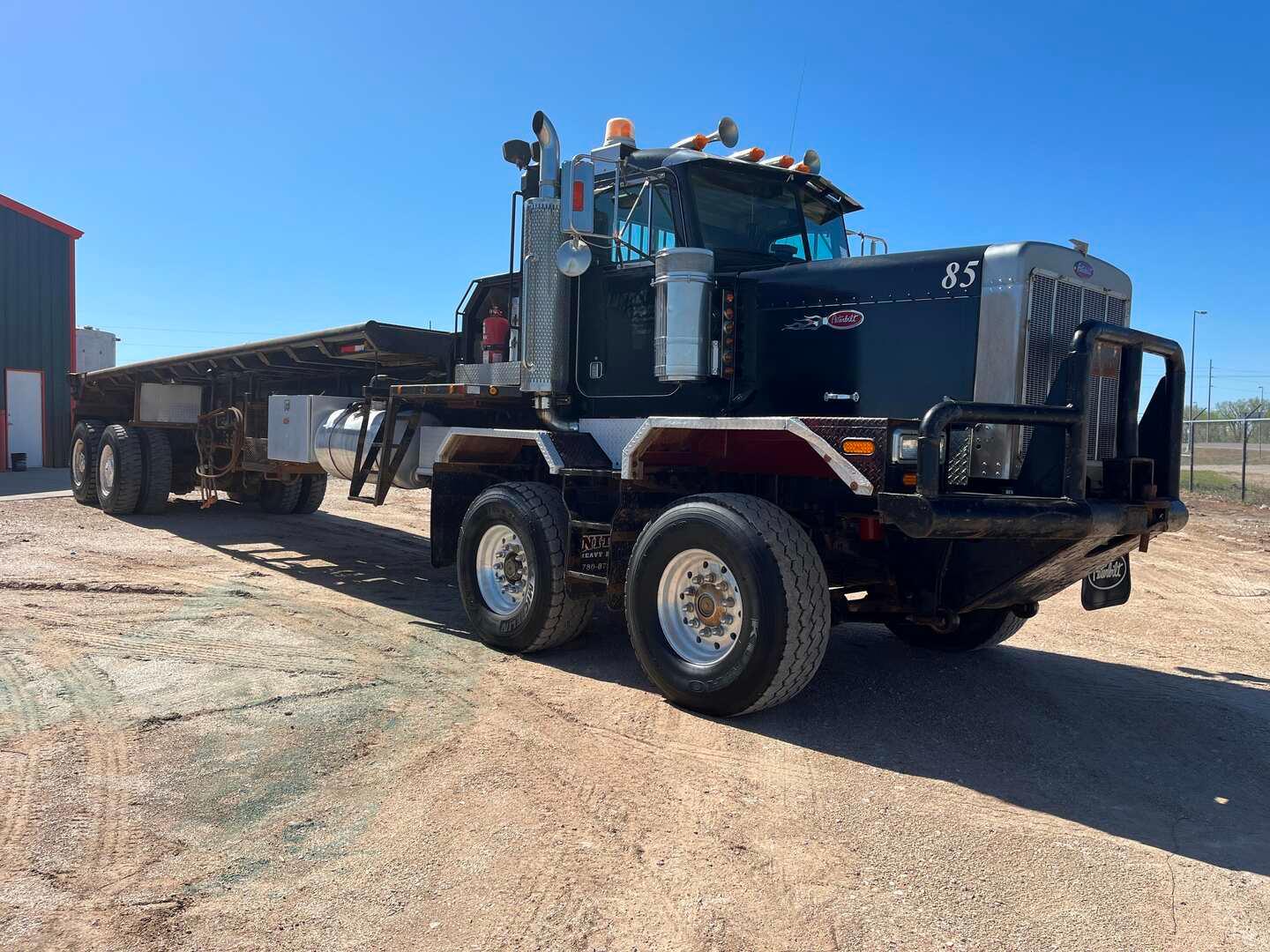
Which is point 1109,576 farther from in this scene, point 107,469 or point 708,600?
point 107,469

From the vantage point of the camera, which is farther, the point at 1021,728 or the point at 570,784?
the point at 1021,728

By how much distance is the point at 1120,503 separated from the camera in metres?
4.78

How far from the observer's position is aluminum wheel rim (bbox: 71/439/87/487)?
45.5 feet

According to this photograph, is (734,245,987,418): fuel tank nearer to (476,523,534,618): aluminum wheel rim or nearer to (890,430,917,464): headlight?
(890,430,917,464): headlight

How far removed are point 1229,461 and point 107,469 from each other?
2958 cm

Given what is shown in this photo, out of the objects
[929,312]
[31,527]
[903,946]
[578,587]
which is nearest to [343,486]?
[31,527]

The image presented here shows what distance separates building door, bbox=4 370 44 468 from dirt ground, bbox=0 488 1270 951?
17.5 metres

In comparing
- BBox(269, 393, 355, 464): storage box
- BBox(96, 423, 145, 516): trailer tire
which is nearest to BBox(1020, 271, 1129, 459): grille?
BBox(269, 393, 355, 464): storage box

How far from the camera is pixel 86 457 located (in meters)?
13.8

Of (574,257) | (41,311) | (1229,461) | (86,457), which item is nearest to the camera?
(574,257)

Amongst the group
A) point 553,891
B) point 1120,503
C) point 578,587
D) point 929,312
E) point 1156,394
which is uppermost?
point 929,312

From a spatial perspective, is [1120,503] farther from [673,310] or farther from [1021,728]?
[673,310]

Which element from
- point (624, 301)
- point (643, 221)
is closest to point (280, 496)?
point (624, 301)

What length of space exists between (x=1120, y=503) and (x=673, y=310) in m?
2.70
